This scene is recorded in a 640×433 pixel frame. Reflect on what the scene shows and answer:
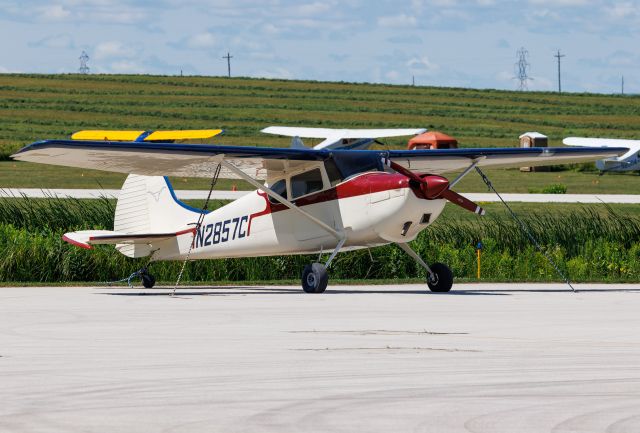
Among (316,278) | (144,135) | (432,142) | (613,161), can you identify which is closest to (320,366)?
(316,278)

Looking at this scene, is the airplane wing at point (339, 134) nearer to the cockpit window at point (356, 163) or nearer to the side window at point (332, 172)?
the side window at point (332, 172)

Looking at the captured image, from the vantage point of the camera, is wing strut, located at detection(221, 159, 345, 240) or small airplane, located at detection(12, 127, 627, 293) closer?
small airplane, located at detection(12, 127, 627, 293)

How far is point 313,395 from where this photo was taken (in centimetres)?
815

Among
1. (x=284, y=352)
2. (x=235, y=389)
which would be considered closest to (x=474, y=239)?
(x=284, y=352)

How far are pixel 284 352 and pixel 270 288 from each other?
1019 centimetres

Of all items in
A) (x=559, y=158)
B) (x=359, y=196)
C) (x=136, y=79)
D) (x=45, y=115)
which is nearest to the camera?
(x=359, y=196)

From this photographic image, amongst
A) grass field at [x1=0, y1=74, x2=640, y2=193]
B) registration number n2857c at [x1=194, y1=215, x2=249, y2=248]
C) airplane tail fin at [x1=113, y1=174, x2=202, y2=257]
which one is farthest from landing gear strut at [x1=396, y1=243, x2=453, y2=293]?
grass field at [x1=0, y1=74, x2=640, y2=193]

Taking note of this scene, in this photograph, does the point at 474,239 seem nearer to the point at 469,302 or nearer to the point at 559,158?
the point at 559,158

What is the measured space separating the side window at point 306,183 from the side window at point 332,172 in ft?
0.66

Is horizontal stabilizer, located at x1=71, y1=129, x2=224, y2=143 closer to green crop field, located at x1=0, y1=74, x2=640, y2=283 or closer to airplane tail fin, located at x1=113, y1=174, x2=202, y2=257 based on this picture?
airplane tail fin, located at x1=113, y1=174, x2=202, y2=257

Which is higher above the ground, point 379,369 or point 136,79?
point 136,79

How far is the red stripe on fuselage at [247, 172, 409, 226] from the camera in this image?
737 inches

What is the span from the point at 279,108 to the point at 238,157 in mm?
87585

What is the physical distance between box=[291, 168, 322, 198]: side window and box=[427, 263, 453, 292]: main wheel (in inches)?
90.3
